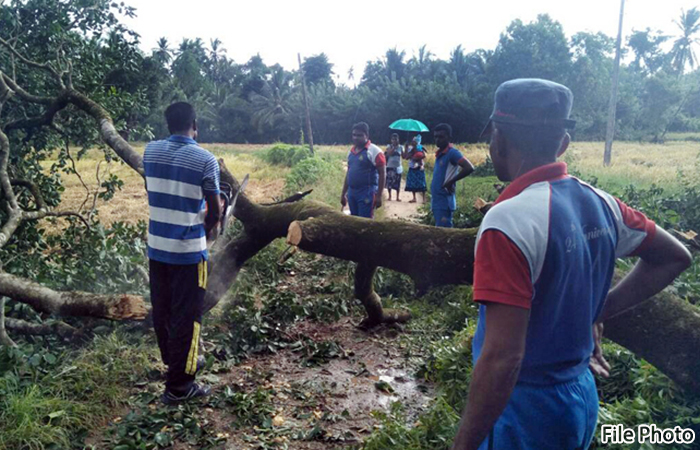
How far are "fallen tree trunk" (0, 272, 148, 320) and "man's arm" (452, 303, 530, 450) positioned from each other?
2687 millimetres

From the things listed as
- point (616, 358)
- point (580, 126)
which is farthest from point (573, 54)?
point (616, 358)

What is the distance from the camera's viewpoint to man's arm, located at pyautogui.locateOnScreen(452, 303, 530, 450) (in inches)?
52.0

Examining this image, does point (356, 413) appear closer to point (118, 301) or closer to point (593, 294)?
point (118, 301)

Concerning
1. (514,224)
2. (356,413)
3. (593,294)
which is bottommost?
(356,413)

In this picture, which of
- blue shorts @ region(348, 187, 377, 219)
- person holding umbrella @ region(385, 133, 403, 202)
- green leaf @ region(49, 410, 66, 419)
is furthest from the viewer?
person holding umbrella @ region(385, 133, 403, 202)

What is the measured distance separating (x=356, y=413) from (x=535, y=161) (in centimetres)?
287

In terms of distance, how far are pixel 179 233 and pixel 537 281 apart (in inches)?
→ 105

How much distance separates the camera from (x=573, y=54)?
39469 millimetres

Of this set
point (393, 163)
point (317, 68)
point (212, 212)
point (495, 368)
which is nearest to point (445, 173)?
point (212, 212)

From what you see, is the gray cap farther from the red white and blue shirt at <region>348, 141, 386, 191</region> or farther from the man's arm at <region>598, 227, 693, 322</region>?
the red white and blue shirt at <region>348, 141, 386, 191</region>

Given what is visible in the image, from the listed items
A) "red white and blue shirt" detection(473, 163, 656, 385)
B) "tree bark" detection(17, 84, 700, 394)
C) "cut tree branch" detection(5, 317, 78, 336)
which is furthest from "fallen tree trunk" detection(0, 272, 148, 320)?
"red white and blue shirt" detection(473, 163, 656, 385)

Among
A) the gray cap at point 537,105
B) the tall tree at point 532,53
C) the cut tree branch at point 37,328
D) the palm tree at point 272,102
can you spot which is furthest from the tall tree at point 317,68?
the gray cap at point 537,105

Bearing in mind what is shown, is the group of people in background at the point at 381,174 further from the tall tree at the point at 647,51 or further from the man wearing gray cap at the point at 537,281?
the tall tree at the point at 647,51

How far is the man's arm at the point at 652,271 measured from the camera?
1821 millimetres
